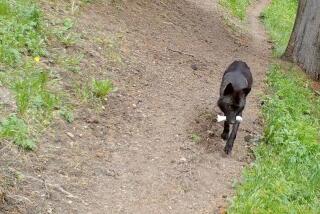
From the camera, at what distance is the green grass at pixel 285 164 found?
19.3 feet

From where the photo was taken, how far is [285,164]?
7145 mm

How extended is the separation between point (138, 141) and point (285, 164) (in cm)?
205

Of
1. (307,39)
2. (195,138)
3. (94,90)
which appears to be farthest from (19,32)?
(307,39)

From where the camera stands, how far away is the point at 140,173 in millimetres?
5977

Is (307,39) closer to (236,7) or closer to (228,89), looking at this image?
(228,89)

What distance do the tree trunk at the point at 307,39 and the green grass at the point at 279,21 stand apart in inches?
41.2

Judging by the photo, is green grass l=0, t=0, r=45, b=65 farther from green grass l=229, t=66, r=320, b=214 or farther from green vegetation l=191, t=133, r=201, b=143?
green grass l=229, t=66, r=320, b=214

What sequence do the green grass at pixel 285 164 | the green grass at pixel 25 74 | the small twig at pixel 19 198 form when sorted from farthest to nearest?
the green grass at pixel 285 164, the green grass at pixel 25 74, the small twig at pixel 19 198

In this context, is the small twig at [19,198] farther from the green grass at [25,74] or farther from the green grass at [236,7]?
the green grass at [236,7]

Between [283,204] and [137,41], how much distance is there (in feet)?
16.7

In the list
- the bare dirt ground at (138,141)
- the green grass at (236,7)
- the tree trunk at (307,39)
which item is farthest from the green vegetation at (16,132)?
the green grass at (236,7)

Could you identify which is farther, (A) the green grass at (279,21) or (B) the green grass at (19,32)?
(A) the green grass at (279,21)

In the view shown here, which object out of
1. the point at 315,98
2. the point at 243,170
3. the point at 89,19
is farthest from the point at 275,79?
the point at 243,170

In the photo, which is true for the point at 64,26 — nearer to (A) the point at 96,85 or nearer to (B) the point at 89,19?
(B) the point at 89,19
